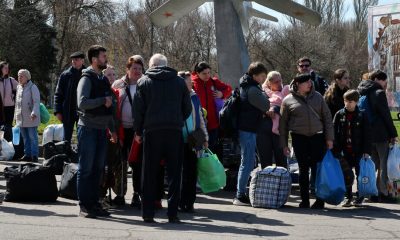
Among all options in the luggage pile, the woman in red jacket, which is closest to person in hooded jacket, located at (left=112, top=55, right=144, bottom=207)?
the luggage pile

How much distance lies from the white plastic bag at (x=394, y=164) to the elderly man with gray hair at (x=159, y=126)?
3.55 meters

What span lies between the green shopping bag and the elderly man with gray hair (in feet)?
3.17

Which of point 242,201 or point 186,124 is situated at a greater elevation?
point 186,124

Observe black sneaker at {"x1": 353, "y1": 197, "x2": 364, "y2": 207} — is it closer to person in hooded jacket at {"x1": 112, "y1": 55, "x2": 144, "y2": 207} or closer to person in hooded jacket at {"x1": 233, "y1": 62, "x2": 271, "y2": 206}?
person in hooded jacket at {"x1": 233, "y1": 62, "x2": 271, "y2": 206}

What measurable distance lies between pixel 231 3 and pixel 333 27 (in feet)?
182

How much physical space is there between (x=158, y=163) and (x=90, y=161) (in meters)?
0.78

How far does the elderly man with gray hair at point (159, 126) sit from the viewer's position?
7441 millimetres

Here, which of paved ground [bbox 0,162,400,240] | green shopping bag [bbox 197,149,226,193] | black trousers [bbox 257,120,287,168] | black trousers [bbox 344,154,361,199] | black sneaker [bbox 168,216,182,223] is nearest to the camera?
paved ground [bbox 0,162,400,240]

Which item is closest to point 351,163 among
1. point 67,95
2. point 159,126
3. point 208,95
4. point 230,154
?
point 230,154

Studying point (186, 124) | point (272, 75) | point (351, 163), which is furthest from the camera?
point (272, 75)

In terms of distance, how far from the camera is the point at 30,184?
8812mm

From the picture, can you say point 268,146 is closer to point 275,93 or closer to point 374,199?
point 275,93

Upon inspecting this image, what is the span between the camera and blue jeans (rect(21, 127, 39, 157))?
13.6m

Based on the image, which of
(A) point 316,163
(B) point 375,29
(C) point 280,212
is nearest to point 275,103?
(A) point 316,163
